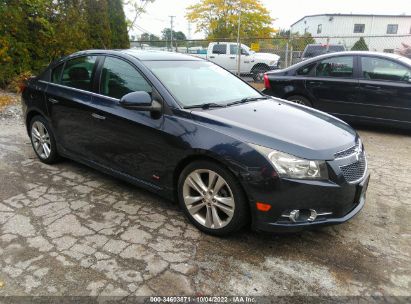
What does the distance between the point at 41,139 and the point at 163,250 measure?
2790 mm

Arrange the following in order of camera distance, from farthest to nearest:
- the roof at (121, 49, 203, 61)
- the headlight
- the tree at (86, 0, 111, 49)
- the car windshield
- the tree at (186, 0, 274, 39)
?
the tree at (186, 0, 274, 39) < the tree at (86, 0, 111, 49) < the roof at (121, 49, 203, 61) < the car windshield < the headlight

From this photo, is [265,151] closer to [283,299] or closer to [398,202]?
[283,299]

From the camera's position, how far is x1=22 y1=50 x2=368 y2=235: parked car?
279 centimetres

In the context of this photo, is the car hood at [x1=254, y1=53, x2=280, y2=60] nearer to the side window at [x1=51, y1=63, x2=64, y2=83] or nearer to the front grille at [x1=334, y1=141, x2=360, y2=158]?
the side window at [x1=51, y1=63, x2=64, y2=83]

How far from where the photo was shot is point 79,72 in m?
4.27

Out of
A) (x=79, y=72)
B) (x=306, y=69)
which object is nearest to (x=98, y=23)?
(x=306, y=69)

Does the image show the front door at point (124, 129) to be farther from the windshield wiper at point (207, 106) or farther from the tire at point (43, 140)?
the tire at point (43, 140)

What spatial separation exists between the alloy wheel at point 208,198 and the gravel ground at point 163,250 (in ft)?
0.56

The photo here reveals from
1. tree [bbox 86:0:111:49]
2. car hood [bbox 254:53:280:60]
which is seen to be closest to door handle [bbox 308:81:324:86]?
tree [bbox 86:0:111:49]

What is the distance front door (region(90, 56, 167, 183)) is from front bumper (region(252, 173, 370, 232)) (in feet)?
3.67

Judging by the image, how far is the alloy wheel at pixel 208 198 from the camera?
9.78ft

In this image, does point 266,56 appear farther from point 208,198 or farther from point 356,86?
point 208,198

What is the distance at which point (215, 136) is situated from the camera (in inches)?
117

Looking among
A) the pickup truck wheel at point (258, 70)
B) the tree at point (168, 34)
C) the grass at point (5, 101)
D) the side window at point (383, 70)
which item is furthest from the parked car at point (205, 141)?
the tree at point (168, 34)
